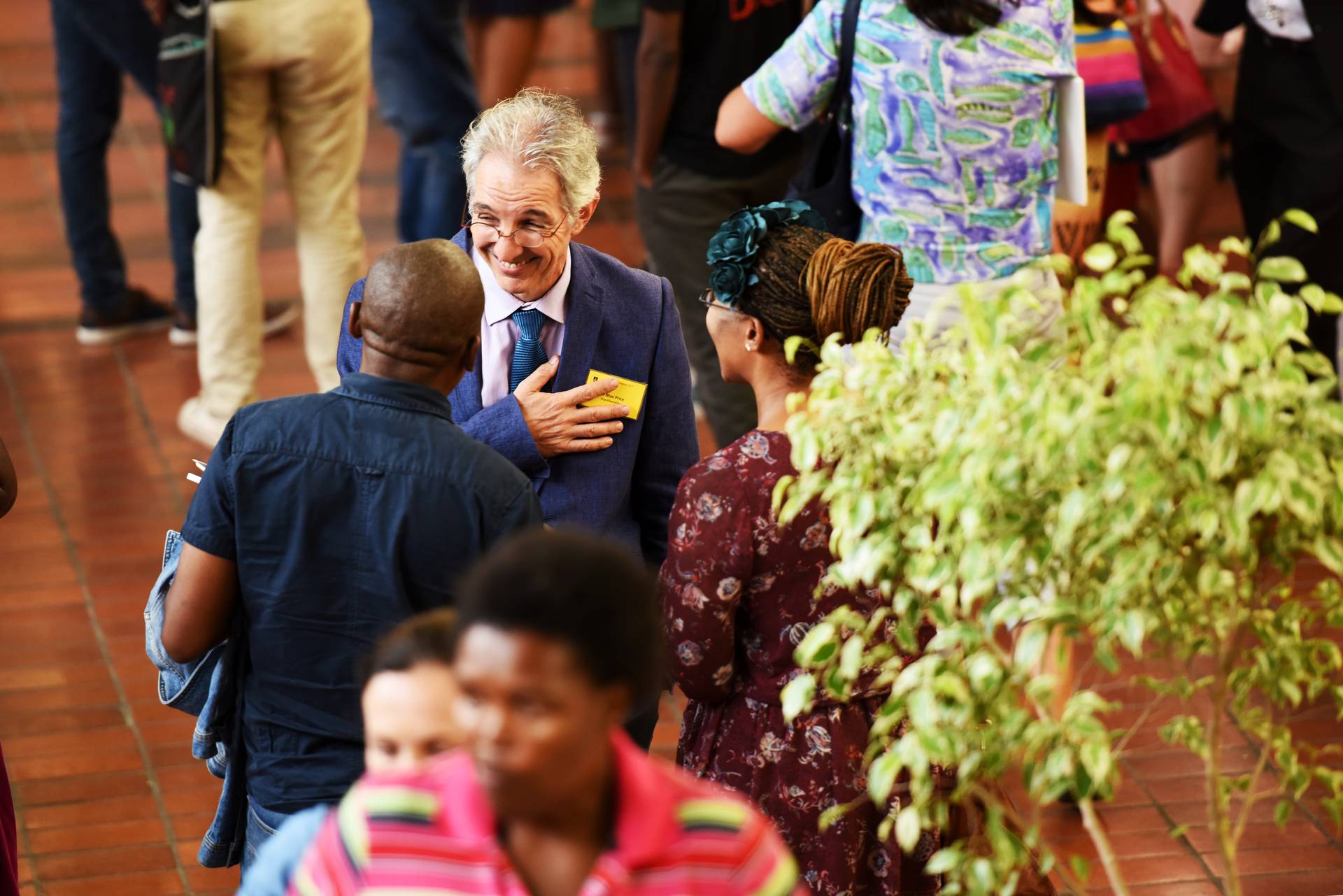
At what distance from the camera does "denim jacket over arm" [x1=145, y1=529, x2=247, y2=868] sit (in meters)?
2.25

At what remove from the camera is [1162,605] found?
1.72m

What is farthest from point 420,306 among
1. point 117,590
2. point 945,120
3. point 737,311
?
point 117,590

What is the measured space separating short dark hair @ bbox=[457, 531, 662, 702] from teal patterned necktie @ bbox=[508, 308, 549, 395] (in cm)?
133

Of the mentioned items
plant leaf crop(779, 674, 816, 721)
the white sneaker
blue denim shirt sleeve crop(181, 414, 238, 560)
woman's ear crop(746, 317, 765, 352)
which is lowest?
the white sneaker

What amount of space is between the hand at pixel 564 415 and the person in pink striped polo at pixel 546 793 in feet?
3.92

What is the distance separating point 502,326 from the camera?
2.73 metres

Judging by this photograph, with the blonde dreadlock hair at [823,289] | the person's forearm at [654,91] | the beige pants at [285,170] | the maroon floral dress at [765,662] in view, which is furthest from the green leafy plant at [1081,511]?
the beige pants at [285,170]

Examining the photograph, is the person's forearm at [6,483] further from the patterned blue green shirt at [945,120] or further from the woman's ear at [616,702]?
the patterned blue green shirt at [945,120]

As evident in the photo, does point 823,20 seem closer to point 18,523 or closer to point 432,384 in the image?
point 432,384

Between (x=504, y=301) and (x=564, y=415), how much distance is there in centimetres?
23

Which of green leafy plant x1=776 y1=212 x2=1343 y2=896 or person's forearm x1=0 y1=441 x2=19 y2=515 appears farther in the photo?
person's forearm x1=0 y1=441 x2=19 y2=515

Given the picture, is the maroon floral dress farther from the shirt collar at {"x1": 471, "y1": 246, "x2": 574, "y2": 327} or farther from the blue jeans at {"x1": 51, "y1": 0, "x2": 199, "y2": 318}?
the blue jeans at {"x1": 51, "y1": 0, "x2": 199, "y2": 318}

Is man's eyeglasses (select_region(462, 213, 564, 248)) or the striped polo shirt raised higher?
the striped polo shirt

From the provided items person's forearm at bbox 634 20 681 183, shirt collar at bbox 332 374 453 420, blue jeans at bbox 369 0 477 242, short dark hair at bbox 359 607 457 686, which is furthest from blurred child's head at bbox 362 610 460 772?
blue jeans at bbox 369 0 477 242
